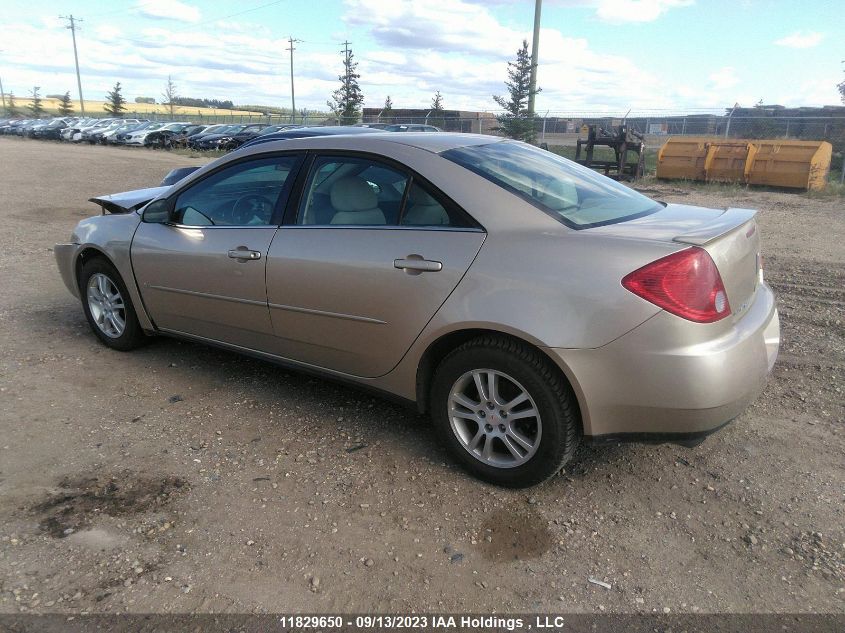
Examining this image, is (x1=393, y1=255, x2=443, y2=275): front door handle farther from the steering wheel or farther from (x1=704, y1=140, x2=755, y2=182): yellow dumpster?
(x1=704, y1=140, x2=755, y2=182): yellow dumpster

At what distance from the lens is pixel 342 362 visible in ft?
11.3

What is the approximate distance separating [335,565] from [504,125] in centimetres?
3111

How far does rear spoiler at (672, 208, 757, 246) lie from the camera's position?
2.60 metres

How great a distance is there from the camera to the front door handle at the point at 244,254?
143 inches

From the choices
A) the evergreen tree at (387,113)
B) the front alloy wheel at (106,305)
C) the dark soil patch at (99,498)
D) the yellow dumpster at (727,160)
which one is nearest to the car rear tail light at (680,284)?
the dark soil patch at (99,498)

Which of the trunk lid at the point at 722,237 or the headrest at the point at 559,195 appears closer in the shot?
the trunk lid at the point at 722,237

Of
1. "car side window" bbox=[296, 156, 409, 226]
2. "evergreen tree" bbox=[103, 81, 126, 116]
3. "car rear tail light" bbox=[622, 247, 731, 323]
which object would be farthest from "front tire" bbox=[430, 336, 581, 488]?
"evergreen tree" bbox=[103, 81, 126, 116]

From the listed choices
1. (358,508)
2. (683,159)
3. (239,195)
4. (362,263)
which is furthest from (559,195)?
(683,159)

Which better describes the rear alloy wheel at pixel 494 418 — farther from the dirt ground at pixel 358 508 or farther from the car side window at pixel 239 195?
the car side window at pixel 239 195

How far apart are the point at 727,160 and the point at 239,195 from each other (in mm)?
16313

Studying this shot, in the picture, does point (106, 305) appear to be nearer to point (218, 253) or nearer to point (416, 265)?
point (218, 253)

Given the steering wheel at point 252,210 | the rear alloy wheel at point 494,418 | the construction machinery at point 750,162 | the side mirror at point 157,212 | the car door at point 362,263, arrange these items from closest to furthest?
the rear alloy wheel at point 494,418 → the car door at point 362,263 → the steering wheel at point 252,210 → the side mirror at point 157,212 → the construction machinery at point 750,162

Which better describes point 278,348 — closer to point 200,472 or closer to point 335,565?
point 200,472

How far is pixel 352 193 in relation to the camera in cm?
346
